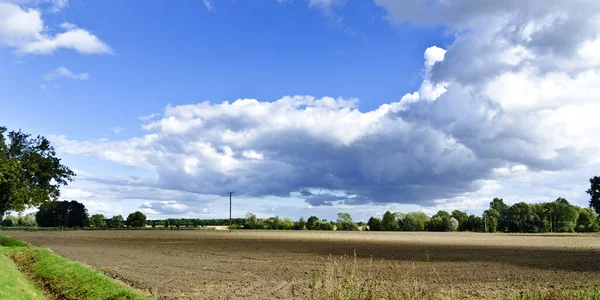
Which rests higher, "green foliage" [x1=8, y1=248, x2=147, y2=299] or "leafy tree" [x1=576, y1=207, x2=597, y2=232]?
"green foliage" [x1=8, y1=248, x2=147, y2=299]

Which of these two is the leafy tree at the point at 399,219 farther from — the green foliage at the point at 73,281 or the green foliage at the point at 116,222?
the green foliage at the point at 73,281

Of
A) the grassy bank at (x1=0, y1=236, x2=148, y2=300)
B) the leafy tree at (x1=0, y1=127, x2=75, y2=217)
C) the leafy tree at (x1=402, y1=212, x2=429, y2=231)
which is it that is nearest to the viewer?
the grassy bank at (x1=0, y1=236, x2=148, y2=300)

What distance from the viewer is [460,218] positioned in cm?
17812

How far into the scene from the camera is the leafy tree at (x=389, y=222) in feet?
585

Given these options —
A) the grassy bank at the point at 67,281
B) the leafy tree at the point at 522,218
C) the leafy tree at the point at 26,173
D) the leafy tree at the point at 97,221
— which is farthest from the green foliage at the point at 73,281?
the leafy tree at the point at 97,221

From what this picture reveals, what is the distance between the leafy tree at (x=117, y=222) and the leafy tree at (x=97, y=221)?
3266 millimetres

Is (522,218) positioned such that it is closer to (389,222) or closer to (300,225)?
(389,222)

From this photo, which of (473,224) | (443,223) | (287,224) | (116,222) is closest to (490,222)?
(473,224)

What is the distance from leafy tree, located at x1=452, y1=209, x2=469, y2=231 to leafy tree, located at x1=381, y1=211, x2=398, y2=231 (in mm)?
23015

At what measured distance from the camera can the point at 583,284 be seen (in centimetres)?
2334

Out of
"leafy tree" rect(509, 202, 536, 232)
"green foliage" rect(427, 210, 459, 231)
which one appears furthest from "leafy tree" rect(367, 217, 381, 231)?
"leafy tree" rect(509, 202, 536, 232)

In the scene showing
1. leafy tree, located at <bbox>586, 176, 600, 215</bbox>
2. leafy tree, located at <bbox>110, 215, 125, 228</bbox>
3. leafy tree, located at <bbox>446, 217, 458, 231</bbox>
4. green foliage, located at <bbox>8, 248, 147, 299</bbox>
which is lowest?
leafy tree, located at <bbox>446, 217, 458, 231</bbox>

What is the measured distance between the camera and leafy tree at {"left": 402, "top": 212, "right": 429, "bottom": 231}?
173250 mm

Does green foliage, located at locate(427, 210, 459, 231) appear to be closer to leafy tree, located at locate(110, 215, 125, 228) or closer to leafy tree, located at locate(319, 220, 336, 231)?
leafy tree, located at locate(319, 220, 336, 231)
